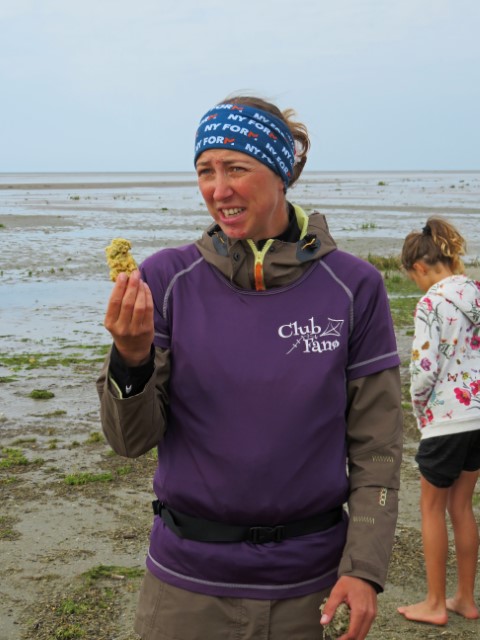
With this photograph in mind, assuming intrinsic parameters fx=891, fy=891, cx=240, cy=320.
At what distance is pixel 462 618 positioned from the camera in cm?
507

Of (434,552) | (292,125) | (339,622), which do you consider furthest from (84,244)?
(339,622)

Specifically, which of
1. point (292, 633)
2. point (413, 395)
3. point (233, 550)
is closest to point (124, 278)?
point (233, 550)

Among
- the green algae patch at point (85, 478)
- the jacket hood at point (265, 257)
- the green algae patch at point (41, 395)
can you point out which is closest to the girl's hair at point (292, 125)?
the jacket hood at point (265, 257)

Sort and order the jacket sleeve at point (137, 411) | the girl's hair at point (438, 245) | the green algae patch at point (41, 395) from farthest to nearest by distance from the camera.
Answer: the green algae patch at point (41, 395) → the girl's hair at point (438, 245) → the jacket sleeve at point (137, 411)

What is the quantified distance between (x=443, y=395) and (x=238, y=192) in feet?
7.99

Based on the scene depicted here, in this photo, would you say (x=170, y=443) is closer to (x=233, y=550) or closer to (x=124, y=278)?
(x=233, y=550)

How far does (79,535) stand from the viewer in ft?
20.0

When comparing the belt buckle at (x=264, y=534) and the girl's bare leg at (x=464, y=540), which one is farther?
the girl's bare leg at (x=464, y=540)

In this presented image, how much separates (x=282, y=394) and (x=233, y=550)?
0.48 m

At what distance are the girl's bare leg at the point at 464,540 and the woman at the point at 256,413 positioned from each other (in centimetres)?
233

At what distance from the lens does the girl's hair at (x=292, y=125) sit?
9.36 ft

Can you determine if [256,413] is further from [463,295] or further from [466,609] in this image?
[466,609]

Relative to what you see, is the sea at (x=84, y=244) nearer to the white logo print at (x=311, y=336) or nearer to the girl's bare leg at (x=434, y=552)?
the white logo print at (x=311, y=336)

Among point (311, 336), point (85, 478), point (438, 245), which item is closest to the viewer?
point (311, 336)
